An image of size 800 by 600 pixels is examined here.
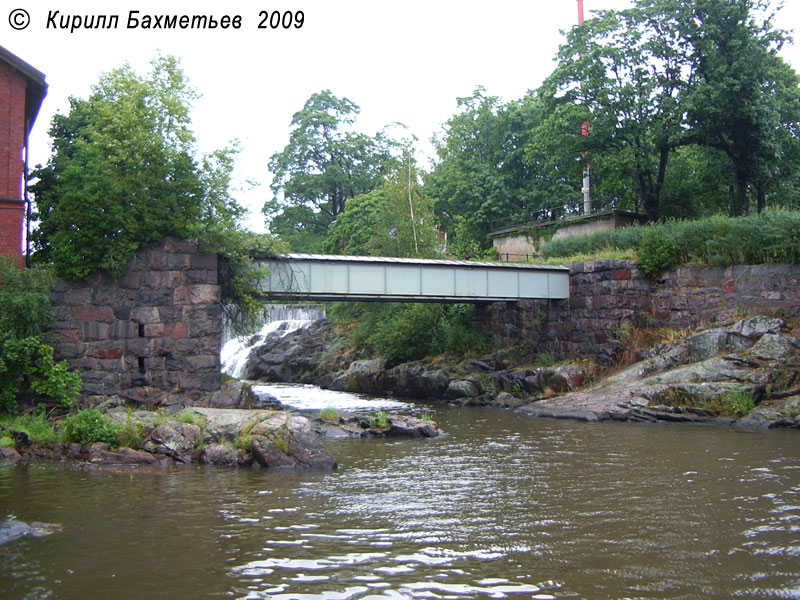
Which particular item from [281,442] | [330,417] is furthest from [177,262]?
[281,442]

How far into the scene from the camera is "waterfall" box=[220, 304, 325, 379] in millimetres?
40656

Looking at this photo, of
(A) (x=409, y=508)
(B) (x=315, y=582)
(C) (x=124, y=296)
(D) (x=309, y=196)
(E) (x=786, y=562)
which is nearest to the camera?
(B) (x=315, y=582)

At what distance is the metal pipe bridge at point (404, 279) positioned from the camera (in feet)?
76.8

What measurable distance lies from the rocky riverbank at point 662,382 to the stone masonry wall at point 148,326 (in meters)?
9.97

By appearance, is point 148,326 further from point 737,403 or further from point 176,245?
point 737,403

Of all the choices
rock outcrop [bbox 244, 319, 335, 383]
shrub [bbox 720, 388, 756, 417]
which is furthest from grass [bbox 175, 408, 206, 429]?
rock outcrop [bbox 244, 319, 335, 383]

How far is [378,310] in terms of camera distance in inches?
1490

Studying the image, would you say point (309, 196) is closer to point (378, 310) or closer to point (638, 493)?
point (378, 310)

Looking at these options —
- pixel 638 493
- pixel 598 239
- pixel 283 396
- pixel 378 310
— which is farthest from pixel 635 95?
pixel 638 493

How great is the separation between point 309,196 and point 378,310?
17755 mm

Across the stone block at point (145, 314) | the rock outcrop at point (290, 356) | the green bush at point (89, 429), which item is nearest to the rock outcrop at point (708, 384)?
the stone block at point (145, 314)

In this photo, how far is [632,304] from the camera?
27.0m

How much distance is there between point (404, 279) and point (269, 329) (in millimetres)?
18761

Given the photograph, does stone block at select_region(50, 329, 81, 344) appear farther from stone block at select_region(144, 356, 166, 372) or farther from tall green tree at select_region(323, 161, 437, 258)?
tall green tree at select_region(323, 161, 437, 258)
